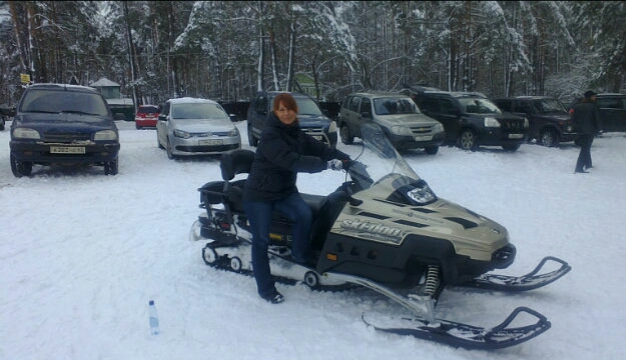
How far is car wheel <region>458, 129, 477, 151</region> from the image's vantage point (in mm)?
14164

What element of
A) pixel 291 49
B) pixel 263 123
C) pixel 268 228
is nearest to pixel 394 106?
pixel 291 49

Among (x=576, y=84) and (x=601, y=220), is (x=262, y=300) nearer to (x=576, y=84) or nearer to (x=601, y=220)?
(x=601, y=220)

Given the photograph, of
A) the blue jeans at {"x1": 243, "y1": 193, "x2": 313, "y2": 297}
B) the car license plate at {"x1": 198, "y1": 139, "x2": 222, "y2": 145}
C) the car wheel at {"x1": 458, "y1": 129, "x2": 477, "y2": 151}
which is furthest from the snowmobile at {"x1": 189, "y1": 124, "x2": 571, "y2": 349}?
the car wheel at {"x1": 458, "y1": 129, "x2": 477, "y2": 151}

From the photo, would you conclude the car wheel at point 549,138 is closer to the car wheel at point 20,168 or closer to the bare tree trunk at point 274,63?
the bare tree trunk at point 274,63

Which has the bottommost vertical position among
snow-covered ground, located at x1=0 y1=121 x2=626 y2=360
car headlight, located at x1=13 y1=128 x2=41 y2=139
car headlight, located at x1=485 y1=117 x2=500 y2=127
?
snow-covered ground, located at x1=0 y1=121 x2=626 y2=360

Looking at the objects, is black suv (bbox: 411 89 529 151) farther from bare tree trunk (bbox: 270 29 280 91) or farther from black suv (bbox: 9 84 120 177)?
black suv (bbox: 9 84 120 177)

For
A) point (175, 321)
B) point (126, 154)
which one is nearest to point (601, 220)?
point (175, 321)

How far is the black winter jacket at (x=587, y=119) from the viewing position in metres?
11.1

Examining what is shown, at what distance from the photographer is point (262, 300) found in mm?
4531

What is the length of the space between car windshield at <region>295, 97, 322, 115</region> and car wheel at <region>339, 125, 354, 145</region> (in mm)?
1472

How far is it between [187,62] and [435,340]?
23.3 feet

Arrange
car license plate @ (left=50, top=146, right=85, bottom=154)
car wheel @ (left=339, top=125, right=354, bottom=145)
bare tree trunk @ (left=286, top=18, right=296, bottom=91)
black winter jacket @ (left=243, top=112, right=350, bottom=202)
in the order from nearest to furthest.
Answer: black winter jacket @ (left=243, top=112, right=350, bottom=202) → bare tree trunk @ (left=286, top=18, right=296, bottom=91) → car license plate @ (left=50, top=146, right=85, bottom=154) → car wheel @ (left=339, top=125, right=354, bottom=145)

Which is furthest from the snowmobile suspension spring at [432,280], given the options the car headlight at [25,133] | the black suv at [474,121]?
the black suv at [474,121]

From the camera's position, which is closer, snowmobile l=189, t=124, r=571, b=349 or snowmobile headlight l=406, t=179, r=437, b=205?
snowmobile l=189, t=124, r=571, b=349
